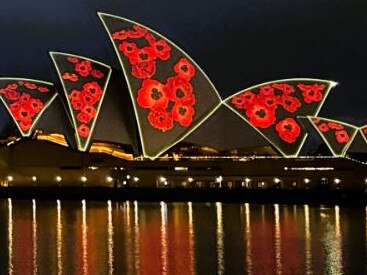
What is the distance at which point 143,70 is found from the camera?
47.8 m

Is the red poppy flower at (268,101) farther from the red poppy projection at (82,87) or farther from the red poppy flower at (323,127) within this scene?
the red poppy projection at (82,87)

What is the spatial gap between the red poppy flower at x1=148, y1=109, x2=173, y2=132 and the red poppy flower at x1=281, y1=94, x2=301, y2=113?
7.48 metres

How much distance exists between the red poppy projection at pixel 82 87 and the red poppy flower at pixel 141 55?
9.43ft

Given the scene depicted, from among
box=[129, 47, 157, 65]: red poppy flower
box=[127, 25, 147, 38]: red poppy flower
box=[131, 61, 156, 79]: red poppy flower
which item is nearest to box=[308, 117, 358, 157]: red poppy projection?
box=[131, 61, 156, 79]: red poppy flower

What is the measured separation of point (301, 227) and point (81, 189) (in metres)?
24.0

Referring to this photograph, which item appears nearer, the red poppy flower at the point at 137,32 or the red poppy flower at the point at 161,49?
the red poppy flower at the point at 137,32

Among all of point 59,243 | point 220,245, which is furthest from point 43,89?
point 220,245

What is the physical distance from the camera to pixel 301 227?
79.2ft

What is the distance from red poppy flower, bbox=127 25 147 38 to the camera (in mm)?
47062

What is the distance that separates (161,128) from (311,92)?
10.0 meters

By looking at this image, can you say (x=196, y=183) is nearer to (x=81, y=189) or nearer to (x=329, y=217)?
(x=81, y=189)

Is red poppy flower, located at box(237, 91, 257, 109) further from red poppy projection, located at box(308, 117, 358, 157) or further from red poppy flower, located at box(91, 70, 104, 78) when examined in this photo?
red poppy flower, located at box(91, 70, 104, 78)

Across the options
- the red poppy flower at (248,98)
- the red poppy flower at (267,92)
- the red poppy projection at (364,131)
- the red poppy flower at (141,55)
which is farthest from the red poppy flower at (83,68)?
the red poppy projection at (364,131)

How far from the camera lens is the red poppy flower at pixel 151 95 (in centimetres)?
4825
